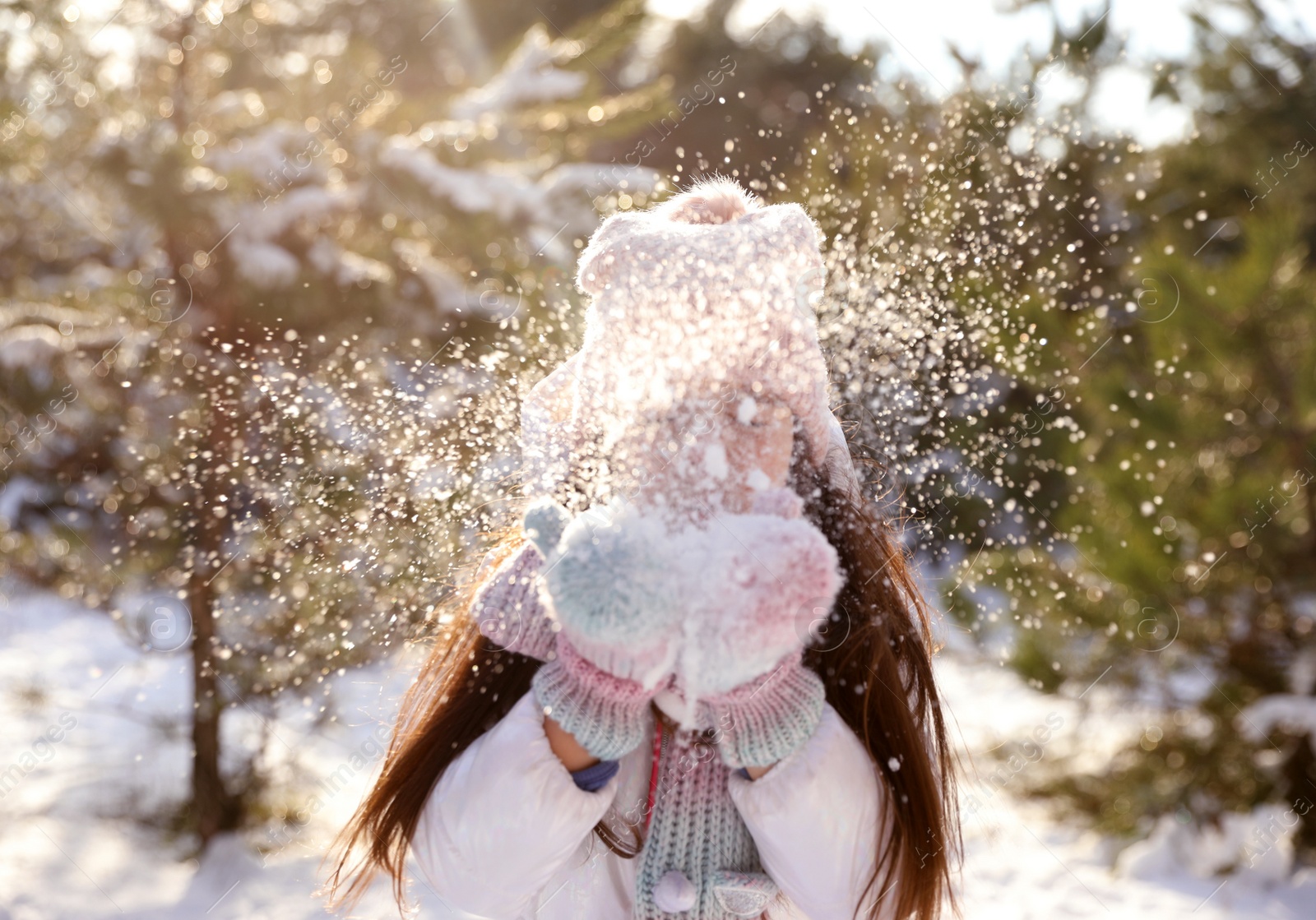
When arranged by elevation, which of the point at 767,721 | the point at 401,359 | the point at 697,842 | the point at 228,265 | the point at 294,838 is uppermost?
the point at 228,265

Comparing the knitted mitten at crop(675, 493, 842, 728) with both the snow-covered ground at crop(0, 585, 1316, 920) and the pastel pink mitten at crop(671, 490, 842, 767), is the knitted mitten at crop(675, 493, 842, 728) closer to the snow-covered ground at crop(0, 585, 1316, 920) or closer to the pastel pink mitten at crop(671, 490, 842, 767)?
the pastel pink mitten at crop(671, 490, 842, 767)

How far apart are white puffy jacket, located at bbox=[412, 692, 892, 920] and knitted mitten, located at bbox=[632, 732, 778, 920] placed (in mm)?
40

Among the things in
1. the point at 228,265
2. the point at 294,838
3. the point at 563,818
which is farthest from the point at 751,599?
the point at 294,838

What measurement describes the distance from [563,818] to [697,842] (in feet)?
0.59

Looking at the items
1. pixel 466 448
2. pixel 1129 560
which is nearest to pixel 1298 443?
pixel 1129 560

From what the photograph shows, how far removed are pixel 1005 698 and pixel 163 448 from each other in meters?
4.30

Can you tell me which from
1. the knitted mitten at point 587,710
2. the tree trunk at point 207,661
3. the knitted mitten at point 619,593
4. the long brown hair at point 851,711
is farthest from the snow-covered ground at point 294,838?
the knitted mitten at point 619,593

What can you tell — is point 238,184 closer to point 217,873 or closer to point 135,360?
point 135,360

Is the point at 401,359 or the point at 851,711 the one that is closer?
the point at 851,711

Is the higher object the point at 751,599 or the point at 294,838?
the point at 751,599

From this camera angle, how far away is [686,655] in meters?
0.73

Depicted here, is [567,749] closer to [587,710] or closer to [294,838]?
[587,710]

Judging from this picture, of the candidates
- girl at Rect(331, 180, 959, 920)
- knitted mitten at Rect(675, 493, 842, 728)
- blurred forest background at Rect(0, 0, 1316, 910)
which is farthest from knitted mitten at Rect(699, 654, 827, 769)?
A: blurred forest background at Rect(0, 0, 1316, 910)

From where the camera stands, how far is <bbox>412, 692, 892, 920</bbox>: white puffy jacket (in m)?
0.88
